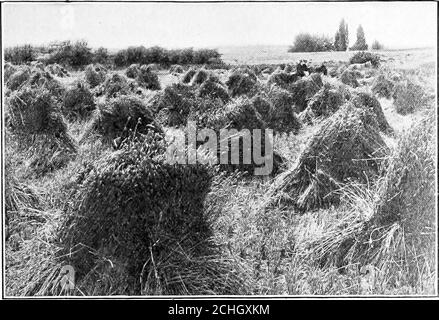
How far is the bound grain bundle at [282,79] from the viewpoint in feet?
20.9

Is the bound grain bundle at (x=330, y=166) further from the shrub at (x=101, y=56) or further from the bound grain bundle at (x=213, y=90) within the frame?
the shrub at (x=101, y=56)

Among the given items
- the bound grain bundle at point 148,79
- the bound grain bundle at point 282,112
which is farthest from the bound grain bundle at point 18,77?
the bound grain bundle at point 282,112

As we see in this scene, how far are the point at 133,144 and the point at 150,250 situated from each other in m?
0.86

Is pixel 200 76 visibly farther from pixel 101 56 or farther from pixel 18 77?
pixel 18 77

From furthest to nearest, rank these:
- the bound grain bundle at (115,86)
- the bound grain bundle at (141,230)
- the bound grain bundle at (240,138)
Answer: the bound grain bundle at (115,86), the bound grain bundle at (240,138), the bound grain bundle at (141,230)

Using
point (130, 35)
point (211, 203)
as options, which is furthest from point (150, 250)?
point (130, 35)

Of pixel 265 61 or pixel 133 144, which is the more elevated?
pixel 265 61

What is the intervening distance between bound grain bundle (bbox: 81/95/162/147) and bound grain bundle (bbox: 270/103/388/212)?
1165 millimetres

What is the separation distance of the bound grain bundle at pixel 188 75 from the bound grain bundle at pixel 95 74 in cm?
65

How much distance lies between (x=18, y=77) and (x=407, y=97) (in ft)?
10.5

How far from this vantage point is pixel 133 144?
618cm

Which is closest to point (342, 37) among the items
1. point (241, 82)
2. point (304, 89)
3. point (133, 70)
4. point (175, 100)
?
→ point (304, 89)

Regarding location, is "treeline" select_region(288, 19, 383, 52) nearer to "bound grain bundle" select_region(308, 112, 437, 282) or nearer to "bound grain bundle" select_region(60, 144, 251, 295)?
"bound grain bundle" select_region(308, 112, 437, 282)

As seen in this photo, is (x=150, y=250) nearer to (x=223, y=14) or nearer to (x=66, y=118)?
(x=66, y=118)
